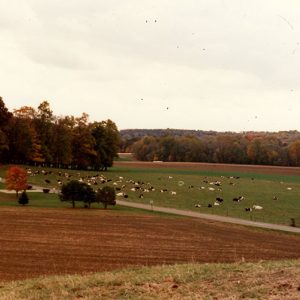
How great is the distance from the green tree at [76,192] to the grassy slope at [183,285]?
1627 inches

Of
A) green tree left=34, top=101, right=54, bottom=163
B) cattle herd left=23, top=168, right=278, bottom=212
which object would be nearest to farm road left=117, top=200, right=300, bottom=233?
cattle herd left=23, top=168, right=278, bottom=212

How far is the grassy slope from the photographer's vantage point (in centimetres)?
1309

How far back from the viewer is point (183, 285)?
14.5 m

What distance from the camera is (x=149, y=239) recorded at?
3931 centimetres

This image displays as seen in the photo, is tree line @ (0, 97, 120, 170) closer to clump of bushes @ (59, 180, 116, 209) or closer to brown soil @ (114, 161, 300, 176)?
brown soil @ (114, 161, 300, 176)

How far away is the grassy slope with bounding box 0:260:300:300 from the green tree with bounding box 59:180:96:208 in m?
41.3

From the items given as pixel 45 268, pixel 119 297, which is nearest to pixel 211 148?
pixel 45 268

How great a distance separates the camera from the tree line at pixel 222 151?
594 feet

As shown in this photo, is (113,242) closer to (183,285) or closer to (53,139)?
(183,285)

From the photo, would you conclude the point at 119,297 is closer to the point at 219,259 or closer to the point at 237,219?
the point at 219,259

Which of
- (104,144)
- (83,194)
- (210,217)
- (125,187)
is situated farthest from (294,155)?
(83,194)

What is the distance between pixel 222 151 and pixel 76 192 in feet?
434

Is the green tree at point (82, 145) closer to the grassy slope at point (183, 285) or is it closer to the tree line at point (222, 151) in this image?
the tree line at point (222, 151)

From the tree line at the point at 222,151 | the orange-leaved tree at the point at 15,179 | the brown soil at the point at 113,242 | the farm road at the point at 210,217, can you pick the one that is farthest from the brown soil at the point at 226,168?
the brown soil at the point at 113,242
